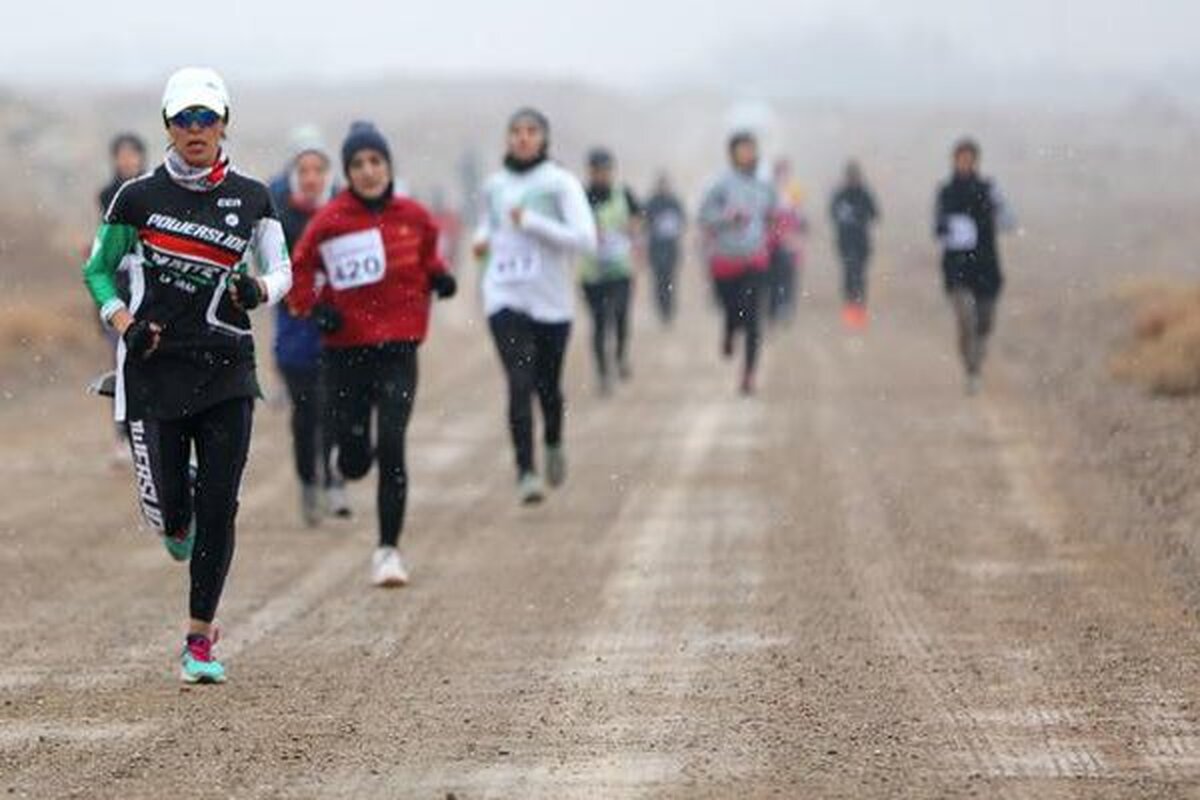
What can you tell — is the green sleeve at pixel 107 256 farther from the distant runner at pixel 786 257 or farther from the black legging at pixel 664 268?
the black legging at pixel 664 268

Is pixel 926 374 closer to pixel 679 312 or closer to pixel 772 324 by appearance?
pixel 772 324

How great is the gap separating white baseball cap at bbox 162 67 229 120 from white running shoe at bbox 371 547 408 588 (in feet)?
10.3

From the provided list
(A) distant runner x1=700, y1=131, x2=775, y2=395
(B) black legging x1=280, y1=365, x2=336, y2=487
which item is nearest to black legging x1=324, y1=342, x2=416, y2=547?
(B) black legging x1=280, y1=365, x2=336, y2=487

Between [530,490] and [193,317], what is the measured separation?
550cm

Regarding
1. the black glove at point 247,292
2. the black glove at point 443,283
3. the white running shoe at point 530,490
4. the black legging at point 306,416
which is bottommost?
the white running shoe at point 530,490

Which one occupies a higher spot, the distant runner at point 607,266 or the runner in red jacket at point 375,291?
the runner in red jacket at point 375,291

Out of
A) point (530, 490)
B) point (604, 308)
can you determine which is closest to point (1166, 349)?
point (604, 308)

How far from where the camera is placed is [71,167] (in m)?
57.7

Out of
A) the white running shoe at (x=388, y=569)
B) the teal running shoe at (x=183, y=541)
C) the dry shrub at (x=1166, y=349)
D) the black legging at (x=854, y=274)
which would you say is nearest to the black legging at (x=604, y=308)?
the dry shrub at (x=1166, y=349)

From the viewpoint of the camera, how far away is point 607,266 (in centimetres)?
2155

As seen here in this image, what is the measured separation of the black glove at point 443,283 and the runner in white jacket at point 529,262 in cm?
224

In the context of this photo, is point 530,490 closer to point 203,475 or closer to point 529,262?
point 529,262

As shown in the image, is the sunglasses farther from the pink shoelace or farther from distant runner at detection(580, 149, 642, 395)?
distant runner at detection(580, 149, 642, 395)

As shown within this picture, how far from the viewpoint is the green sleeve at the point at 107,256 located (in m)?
8.67
